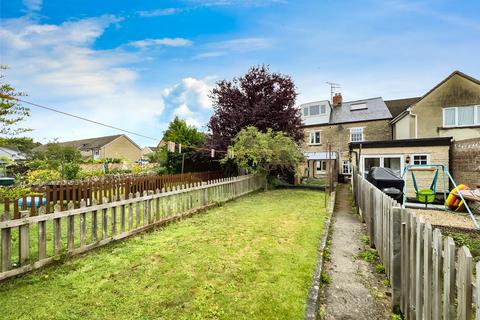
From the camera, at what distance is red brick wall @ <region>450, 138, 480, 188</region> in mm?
11906

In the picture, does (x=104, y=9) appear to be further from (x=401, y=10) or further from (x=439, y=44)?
(x=439, y=44)

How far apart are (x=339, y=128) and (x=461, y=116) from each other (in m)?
10.5

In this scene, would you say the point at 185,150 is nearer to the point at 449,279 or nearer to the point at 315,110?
the point at 449,279

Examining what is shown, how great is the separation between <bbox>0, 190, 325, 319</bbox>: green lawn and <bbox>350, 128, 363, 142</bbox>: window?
22.5 meters

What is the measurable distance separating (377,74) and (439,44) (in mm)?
3534

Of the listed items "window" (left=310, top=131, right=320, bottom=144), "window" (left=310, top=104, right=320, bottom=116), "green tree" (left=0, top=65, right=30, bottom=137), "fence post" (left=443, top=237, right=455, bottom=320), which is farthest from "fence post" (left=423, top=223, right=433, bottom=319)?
"window" (left=310, top=104, right=320, bottom=116)

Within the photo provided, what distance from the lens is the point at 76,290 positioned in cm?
346

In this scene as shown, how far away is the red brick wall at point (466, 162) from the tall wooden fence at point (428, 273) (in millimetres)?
12140

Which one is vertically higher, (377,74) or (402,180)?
(377,74)

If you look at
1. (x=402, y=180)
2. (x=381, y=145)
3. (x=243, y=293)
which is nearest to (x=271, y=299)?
(x=243, y=293)

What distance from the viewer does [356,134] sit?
85.3ft

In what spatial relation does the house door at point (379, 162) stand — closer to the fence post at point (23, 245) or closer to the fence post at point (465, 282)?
the fence post at point (465, 282)

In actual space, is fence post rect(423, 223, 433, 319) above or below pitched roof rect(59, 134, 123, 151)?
below

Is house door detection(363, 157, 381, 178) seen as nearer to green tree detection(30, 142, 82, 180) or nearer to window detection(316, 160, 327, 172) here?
window detection(316, 160, 327, 172)
